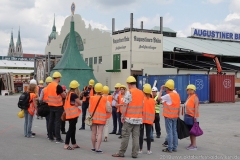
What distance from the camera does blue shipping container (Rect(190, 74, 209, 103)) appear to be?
1118 inches

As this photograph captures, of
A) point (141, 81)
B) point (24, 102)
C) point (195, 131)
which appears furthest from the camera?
point (141, 81)

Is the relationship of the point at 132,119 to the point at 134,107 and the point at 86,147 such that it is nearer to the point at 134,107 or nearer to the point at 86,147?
the point at 134,107

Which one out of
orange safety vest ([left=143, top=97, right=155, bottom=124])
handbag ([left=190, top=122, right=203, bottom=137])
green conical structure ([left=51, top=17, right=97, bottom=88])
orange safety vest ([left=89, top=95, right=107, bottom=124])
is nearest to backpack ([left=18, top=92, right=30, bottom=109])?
orange safety vest ([left=89, top=95, right=107, bottom=124])

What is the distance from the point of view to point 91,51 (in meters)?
47.1

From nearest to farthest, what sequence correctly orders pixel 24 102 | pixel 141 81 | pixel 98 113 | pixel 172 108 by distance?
pixel 98 113 → pixel 172 108 → pixel 24 102 → pixel 141 81

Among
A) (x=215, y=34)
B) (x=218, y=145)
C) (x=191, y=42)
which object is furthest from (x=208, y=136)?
(x=215, y=34)

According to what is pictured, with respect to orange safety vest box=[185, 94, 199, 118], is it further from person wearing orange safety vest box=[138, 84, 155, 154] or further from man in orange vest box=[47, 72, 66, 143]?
man in orange vest box=[47, 72, 66, 143]

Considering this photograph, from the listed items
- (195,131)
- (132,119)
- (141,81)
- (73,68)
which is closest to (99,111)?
(132,119)

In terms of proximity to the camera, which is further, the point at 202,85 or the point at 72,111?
the point at 202,85

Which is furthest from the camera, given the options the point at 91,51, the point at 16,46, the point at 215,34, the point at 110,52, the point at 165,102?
the point at 16,46

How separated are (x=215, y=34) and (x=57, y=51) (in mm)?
25180

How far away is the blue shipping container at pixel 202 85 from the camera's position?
28.4 m

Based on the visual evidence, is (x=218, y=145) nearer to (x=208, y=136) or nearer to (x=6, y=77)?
(x=208, y=136)

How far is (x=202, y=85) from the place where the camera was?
2870cm
